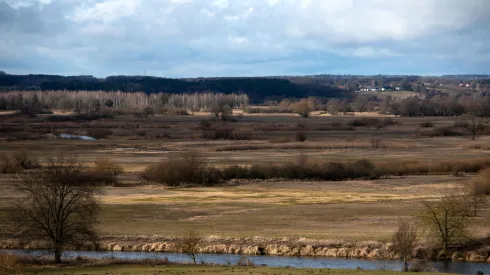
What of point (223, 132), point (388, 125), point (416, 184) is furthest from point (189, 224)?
point (388, 125)

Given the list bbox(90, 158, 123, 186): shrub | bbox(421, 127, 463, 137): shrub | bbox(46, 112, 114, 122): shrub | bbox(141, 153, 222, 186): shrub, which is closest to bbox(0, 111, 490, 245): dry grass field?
bbox(90, 158, 123, 186): shrub

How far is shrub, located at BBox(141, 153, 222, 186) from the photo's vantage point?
74062 mm

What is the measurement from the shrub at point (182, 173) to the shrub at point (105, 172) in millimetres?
4042

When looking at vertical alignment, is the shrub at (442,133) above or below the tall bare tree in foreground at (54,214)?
below

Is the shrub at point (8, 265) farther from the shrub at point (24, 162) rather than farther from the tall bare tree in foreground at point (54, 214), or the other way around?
the shrub at point (24, 162)

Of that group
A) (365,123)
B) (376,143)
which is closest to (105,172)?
(376,143)

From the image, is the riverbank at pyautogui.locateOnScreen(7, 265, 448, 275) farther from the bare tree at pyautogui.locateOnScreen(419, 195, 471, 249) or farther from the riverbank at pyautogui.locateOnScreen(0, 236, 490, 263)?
the bare tree at pyautogui.locateOnScreen(419, 195, 471, 249)

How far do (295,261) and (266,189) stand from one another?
104ft

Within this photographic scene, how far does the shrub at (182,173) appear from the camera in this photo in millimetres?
74062

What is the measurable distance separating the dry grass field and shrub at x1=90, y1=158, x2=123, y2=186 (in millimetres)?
1147

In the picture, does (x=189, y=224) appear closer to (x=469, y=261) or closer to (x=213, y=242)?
(x=213, y=242)

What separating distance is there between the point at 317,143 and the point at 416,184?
43179 millimetres

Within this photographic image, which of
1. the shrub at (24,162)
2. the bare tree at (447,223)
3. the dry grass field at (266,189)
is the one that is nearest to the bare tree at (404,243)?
the bare tree at (447,223)

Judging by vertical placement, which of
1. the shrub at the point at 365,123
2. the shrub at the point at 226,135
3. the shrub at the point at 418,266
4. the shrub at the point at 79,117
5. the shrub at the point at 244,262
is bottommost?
the shrub at the point at 79,117
